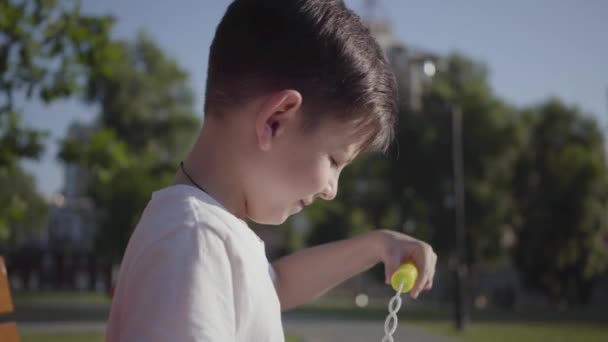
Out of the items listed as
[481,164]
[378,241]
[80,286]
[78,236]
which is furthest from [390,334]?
[78,236]

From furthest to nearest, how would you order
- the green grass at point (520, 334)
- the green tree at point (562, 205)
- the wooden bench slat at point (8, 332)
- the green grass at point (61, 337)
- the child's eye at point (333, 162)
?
the green tree at point (562, 205)
the green grass at point (520, 334)
the green grass at point (61, 337)
the wooden bench slat at point (8, 332)
the child's eye at point (333, 162)

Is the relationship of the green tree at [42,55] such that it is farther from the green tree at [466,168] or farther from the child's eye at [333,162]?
the green tree at [466,168]

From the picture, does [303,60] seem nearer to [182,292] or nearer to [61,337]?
[182,292]

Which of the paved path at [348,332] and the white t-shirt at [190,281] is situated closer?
the white t-shirt at [190,281]

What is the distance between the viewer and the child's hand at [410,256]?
1553mm

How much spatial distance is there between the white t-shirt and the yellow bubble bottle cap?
10.4 inches

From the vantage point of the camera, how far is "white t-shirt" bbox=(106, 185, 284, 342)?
1.05 meters

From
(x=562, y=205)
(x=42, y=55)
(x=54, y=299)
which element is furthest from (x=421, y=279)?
(x=562, y=205)

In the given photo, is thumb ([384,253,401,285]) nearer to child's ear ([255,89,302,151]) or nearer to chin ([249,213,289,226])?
chin ([249,213,289,226])

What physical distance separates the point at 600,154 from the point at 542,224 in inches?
193

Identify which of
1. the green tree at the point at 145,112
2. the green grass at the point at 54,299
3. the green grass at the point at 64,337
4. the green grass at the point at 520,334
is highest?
the green tree at the point at 145,112

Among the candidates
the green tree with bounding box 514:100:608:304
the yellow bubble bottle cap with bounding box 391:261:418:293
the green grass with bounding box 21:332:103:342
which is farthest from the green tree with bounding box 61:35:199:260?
the yellow bubble bottle cap with bounding box 391:261:418:293

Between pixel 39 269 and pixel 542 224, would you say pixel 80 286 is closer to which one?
pixel 39 269

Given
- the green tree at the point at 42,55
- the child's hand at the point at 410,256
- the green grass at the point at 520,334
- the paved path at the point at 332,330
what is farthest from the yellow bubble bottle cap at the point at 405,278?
the green grass at the point at 520,334
